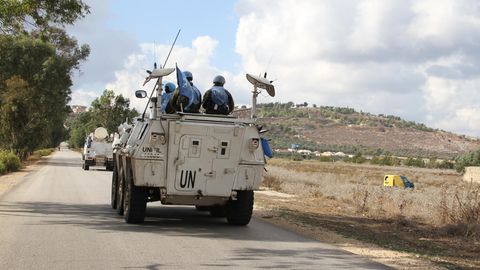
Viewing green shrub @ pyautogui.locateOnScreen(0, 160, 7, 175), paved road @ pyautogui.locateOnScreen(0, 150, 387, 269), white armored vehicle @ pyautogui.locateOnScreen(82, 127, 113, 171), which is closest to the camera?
paved road @ pyautogui.locateOnScreen(0, 150, 387, 269)

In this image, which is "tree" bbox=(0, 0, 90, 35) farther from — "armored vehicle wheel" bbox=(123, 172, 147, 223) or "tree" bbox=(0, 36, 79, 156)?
"tree" bbox=(0, 36, 79, 156)

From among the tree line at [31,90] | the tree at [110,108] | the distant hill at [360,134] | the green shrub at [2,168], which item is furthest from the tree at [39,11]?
the distant hill at [360,134]

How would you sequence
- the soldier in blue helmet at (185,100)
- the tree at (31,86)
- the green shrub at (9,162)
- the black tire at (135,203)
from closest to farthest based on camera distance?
1. the black tire at (135,203)
2. the soldier in blue helmet at (185,100)
3. the green shrub at (9,162)
4. the tree at (31,86)

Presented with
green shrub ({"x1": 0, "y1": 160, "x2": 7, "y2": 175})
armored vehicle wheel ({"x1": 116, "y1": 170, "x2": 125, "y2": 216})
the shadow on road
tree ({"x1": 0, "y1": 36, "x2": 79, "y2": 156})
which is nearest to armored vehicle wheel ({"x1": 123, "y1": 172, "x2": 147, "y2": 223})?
the shadow on road

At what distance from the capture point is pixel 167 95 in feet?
39.7

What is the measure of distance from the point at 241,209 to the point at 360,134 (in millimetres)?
140422

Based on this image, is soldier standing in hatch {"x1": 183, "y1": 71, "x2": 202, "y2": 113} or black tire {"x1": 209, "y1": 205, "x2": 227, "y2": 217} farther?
black tire {"x1": 209, "y1": 205, "x2": 227, "y2": 217}

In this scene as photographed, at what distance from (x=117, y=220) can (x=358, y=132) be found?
14110 centimetres

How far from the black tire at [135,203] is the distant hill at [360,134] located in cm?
11488

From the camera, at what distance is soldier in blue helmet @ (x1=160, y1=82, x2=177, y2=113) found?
11955mm

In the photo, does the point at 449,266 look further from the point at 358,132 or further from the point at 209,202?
the point at 358,132

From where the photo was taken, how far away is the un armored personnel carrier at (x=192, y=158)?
10.7 metres

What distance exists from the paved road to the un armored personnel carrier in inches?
28.8

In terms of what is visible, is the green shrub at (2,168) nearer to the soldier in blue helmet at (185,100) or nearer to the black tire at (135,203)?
the black tire at (135,203)
